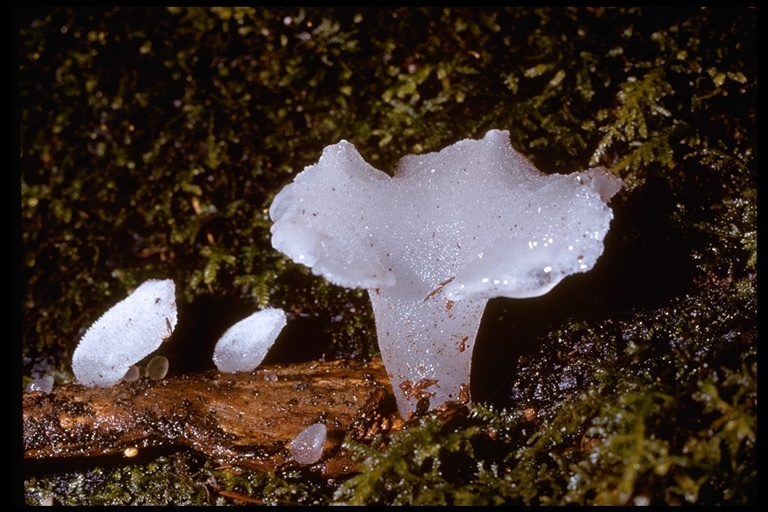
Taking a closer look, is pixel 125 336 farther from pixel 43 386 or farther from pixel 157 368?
pixel 43 386

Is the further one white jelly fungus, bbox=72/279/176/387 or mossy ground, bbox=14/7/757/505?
white jelly fungus, bbox=72/279/176/387

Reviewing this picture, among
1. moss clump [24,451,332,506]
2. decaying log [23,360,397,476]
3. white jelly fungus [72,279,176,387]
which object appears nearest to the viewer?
moss clump [24,451,332,506]

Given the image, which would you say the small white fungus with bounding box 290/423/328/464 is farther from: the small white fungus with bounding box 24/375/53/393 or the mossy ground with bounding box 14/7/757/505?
the small white fungus with bounding box 24/375/53/393

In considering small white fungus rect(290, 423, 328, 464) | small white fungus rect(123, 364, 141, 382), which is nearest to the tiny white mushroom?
small white fungus rect(123, 364, 141, 382)

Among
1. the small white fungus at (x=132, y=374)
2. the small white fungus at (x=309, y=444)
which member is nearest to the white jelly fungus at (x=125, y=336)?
the small white fungus at (x=132, y=374)

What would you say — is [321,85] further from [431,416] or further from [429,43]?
[431,416]

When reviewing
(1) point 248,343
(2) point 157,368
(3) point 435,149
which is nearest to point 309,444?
(1) point 248,343

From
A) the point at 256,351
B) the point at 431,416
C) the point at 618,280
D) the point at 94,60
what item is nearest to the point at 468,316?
the point at 431,416
